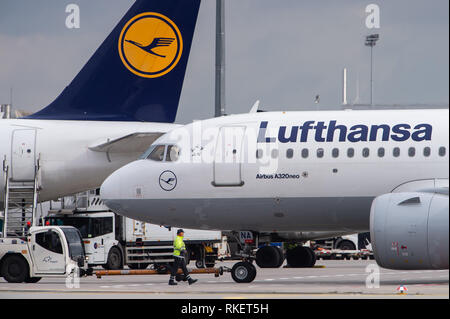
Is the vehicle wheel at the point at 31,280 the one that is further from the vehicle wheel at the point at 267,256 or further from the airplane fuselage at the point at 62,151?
the vehicle wheel at the point at 267,256

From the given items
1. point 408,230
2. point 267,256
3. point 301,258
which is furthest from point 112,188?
point 301,258

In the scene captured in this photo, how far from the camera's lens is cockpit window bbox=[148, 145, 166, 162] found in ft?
78.6

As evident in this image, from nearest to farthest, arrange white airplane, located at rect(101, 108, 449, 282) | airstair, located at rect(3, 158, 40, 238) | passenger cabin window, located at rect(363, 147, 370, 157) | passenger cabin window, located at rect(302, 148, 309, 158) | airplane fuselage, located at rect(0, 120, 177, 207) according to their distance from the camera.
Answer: white airplane, located at rect(101, 108, 449, 282) < passenger cabin window, located at rect(363, 147, 370, 157) < passenger cabin window, located at rect(302, 148, 309, 158) < airstair, located at rect(3, 158, 40, 238) < airplane fuselage, located at rect(0, 120, 177, 207)

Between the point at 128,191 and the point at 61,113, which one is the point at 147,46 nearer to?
the point at 61,113

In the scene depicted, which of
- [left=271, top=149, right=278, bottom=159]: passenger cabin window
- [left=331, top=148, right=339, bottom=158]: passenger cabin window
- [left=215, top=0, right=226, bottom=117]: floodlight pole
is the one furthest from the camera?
[left=215, top=0, right=226, bottom=117]: floodlight pole

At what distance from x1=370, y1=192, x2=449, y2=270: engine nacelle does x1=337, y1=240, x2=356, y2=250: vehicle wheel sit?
32817 mm

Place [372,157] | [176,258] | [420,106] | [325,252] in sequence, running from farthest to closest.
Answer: [325,252] → [176,258] → [372,157] → [420,106]

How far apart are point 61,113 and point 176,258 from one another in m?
8.66

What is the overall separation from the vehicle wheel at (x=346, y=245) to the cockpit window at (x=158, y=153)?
2875 centimetres

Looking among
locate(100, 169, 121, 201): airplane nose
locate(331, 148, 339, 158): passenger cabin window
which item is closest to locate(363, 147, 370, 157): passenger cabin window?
locate(331, 148, 339, 158): passenger cabin window

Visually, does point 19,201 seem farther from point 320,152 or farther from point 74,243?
point 320,152

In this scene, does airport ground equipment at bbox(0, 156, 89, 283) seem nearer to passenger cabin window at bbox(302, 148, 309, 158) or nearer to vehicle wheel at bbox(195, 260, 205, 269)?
passenger cabin window at bbox(302, 148, 309, 158)

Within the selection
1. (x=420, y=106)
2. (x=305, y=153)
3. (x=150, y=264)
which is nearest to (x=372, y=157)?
(x=305, y=153)

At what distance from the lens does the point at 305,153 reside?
2298cm
